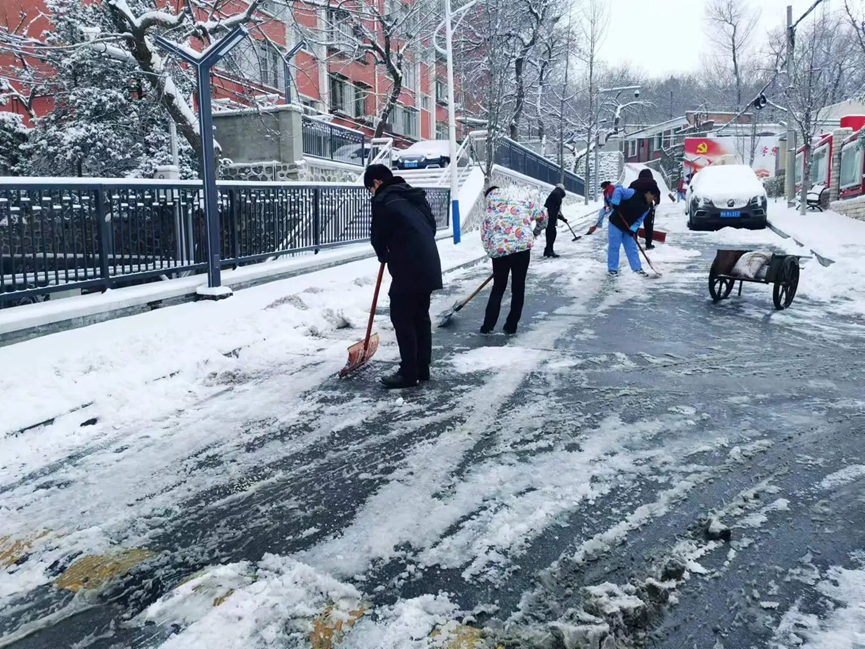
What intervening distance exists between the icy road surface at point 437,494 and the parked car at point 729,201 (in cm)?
1276

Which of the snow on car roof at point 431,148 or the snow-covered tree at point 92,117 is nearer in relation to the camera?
the snow-covered tree at point 92,117

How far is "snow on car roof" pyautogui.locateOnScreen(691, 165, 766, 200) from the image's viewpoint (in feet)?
62.0

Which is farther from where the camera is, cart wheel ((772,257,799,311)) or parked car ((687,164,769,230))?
parked car ((687,164,769,230))

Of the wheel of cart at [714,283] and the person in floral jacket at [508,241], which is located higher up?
the person in floral jacket at [508,241]

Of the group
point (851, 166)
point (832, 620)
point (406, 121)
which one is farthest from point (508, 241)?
point (406, 121)

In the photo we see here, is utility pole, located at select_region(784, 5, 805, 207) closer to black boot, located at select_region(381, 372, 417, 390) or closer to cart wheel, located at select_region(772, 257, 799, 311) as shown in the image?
cart wheel, located at select_region(772, 257, 799, 311)

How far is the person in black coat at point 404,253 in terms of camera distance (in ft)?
17.9

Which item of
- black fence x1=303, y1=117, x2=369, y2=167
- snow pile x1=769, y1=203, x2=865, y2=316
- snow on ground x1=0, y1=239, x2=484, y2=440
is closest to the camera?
snow on ground x1=0, y1=239, x2=484, y2=440

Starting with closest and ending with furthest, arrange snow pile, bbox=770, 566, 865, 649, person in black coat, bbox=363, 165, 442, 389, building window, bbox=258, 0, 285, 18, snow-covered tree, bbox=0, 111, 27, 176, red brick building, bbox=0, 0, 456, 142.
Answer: snow pile, bbox=770, 566, 865, 649, person in black coat, bbox=363, 165, 442, 389, building window, bbox=258, 0, 285, 18, snow-covered tree, bbox=0, 111, 27, 176, red brick building, bbox=0, 0, 456, 142

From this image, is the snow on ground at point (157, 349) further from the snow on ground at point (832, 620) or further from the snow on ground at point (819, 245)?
the snow on ground at point (819, 245)

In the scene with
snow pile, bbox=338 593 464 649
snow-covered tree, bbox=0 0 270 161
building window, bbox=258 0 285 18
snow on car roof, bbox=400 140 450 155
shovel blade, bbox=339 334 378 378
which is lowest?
snow pile, bbox=338 593 464 649

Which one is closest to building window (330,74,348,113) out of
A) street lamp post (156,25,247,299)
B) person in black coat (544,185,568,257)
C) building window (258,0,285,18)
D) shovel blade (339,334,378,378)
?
building window (258,0,285,18)

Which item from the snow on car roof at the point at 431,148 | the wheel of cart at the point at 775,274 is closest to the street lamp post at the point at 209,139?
the wheel of cart at the point at 775,274

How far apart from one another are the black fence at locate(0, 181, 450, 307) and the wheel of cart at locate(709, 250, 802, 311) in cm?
687
